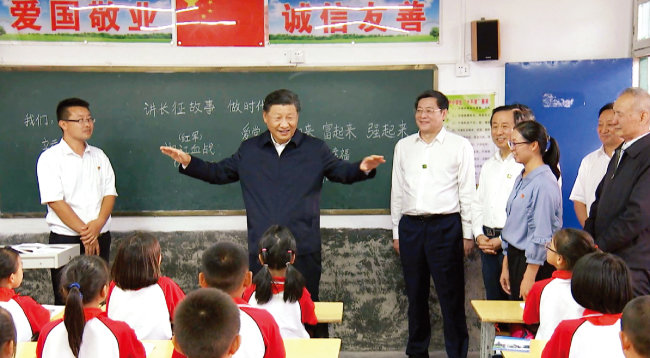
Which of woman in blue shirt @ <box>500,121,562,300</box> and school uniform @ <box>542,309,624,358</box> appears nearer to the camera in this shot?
school uniform @ <box>542,309,624,358</box>

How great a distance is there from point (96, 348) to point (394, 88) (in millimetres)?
2910

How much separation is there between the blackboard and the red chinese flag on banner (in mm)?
269

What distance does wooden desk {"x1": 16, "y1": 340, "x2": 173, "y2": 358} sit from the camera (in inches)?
88.1

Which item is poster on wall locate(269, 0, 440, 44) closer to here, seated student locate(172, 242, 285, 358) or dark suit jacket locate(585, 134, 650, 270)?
dark suit jacket locate(585, 134, 650, 270)

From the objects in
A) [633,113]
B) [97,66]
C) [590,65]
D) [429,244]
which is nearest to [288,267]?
[429,244]

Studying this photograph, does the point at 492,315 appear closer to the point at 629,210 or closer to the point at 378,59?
the point at 629,210

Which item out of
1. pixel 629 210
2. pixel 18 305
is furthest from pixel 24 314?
pixel 629 210

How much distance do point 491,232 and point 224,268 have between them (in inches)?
82.2

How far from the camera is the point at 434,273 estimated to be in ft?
12.6

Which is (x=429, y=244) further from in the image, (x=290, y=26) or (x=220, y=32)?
(x=220, y=32)

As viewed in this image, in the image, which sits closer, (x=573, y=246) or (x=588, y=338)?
(x=588, y=338)

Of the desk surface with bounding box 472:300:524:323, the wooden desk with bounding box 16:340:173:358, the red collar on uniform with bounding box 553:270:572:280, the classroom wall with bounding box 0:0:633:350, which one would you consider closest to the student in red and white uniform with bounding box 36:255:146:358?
the wooden desk with bounding box 16:340:173:358

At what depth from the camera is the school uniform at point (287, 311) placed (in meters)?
2.52

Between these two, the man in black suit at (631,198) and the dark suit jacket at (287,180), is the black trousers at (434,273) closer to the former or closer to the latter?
the dark suit jacket at (287,180)
